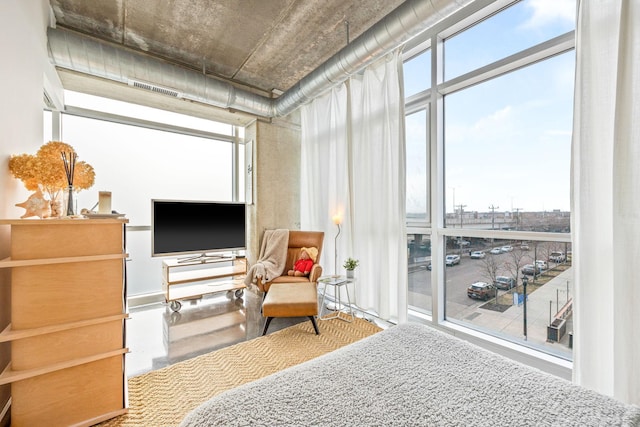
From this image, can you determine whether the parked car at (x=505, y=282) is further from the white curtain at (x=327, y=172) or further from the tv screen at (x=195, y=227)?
the tv screen at (x=195, y=227)

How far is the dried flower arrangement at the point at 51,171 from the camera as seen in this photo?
1.68 meters

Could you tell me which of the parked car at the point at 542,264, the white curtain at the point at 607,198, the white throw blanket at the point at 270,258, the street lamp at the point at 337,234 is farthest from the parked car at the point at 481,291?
the white throw blanket at the point at 270,258

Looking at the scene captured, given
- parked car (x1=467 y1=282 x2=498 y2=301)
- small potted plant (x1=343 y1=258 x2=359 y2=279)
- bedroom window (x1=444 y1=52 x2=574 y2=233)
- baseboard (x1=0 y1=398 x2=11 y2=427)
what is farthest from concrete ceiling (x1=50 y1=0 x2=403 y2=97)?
baseboard (x1=0 y1=398 x2=11 y2=427)

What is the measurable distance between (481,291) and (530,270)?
0.49 metres

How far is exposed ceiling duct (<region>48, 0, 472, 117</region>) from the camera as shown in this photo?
2162mm

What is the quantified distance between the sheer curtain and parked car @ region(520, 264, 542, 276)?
101cm

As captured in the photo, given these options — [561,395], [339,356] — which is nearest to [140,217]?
[339,356]

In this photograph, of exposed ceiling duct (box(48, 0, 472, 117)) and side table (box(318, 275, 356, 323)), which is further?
side table (box(318, 275, 356, 323))

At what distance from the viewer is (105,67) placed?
269cm

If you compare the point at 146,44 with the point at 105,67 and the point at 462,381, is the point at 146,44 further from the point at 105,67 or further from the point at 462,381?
the point at 462,381

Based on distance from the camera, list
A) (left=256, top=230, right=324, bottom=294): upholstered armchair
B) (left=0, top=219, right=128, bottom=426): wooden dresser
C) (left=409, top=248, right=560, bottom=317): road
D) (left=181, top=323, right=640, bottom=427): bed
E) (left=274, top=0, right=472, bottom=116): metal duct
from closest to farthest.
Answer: (left=181, top=323, right=640, bottom=427): bed
(left=0, top=219, right=128, bottom=426): wooden dresser
(left=274, top=0, right=472, bottom=116): metal duct
(left=409, top=248, right=560, bottom=317): road
(left=256, top=230, right=324, bottom=294): upholstered armchair

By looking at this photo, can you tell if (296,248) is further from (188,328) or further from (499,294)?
(499,294)

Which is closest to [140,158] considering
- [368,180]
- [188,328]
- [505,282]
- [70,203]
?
[70,203]

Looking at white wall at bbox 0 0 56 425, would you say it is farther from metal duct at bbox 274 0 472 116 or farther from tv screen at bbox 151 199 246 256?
metal duct at bbox 274 0 472 116
